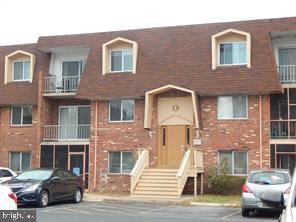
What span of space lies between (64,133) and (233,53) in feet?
35.5

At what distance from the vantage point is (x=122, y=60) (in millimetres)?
31281

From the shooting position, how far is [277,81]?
1067 inches

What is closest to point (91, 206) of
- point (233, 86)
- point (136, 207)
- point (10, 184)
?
point (136, 207)

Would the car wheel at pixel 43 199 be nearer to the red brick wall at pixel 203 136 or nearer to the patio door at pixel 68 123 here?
the red brick wall at pixel 203 136

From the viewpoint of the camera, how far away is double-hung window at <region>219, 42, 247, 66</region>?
1136 inches

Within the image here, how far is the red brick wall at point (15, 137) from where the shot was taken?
108 feet

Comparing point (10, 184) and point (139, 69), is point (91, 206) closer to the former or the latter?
point (10, 184)

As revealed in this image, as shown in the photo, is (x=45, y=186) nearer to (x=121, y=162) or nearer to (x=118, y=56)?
(x=121, y=162)

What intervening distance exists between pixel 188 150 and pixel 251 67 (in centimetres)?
515

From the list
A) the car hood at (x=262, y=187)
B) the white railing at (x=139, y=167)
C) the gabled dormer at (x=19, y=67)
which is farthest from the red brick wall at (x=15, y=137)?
the car hood at (x=262, y=187)

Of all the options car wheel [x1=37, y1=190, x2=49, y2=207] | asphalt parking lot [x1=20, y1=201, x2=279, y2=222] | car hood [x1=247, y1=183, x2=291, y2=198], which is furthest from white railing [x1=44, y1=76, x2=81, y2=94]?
car hood [x1=247, y1=183, x2=291, y2=198]

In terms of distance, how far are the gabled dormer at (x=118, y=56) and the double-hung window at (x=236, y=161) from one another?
22.8 feet

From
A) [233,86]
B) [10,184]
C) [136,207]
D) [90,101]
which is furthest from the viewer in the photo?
[90,101]

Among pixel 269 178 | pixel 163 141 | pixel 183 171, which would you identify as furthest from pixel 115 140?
pixel 269 178
